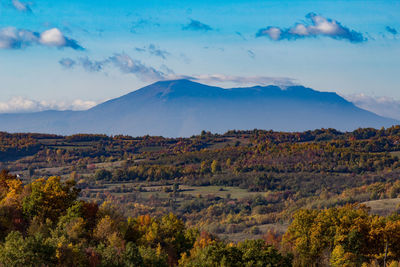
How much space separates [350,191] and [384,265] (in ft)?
439

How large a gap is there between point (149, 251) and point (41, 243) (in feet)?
32.9

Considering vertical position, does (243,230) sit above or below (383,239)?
below

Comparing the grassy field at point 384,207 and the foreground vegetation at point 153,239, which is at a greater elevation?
the foreground vegetation at point 153,239

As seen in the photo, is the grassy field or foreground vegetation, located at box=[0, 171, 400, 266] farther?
the grassy field

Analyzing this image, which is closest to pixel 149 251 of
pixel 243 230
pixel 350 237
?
pixel 350 237

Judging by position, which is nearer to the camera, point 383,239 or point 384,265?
point 384,265

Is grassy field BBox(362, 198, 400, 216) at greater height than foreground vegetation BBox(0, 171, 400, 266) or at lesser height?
lesser

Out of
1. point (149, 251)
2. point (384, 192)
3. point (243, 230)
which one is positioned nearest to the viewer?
point (149, 251)

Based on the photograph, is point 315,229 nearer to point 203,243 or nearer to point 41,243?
point 203,243

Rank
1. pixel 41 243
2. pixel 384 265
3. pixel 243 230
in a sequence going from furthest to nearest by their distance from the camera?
pixel 243 230
pixel 384 265
pixel 41 243

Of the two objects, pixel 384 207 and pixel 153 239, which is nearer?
pixel 153 239

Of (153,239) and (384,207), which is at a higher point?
(153,239)

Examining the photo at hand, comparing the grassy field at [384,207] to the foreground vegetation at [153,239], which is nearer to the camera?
the foreground vegetation at [153,239]

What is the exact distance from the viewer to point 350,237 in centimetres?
7150
